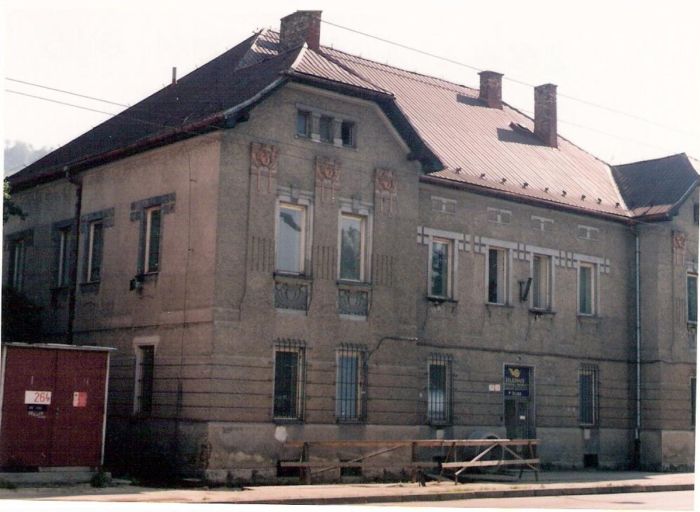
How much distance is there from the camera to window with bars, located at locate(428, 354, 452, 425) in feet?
95.8

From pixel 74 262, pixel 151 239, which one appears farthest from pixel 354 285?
pixel 74 262

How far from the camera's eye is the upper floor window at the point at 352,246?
86.1 ft

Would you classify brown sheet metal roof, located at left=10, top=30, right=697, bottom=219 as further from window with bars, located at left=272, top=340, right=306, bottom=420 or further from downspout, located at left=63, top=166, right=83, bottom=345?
window with bars, located at left=272, top=340, right=306, bottom=420

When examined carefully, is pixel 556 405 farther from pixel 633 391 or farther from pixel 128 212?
pixel 128 212

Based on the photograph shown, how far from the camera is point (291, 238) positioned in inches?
993

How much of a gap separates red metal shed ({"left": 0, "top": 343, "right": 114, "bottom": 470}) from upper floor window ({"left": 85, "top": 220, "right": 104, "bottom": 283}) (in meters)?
5.47

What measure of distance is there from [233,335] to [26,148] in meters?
181

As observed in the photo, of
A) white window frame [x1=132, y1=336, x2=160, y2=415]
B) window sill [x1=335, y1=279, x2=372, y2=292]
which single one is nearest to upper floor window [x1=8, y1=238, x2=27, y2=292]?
white window frame [x1=132, y1=336, x2=160, y2=415]

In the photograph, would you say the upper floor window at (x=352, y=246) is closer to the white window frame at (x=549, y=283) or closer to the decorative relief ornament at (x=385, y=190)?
the decorative relief ornament at (x=385, y=190)

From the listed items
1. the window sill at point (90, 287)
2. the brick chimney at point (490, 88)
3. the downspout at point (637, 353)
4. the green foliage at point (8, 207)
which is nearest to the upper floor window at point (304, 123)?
the window sill at point (90, 287)

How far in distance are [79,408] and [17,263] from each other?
10596 mm

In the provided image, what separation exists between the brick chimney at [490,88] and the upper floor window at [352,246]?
13669 mm

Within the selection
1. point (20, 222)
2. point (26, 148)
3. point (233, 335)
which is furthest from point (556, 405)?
point (26, 148)

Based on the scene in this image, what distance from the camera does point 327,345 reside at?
25.5m
